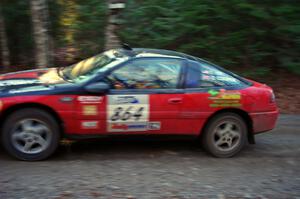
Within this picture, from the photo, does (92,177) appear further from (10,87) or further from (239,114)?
(239,114)

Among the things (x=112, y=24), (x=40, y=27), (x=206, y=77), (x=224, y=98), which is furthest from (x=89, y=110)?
(x=40, y=27)

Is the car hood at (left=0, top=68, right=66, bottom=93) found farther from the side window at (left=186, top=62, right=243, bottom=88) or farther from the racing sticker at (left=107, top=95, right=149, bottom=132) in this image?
the side window at (left=186, top=62, right=243, bottom=88)

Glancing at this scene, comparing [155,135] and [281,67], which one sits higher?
[281,67]

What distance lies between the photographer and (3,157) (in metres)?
5.96

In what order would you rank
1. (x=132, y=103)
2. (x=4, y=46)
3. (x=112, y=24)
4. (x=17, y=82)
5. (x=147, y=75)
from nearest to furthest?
(x=132, y=103)
(x=17, y=82)
(x=147, y=75)
(x=112, y=24)
(x=4, y=46)

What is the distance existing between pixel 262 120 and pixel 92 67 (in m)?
2.66

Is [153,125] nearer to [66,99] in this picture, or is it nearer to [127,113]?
[127,113]

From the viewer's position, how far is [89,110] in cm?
592

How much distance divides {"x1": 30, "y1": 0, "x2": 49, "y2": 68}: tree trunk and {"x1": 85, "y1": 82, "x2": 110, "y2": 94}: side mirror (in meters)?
4.65

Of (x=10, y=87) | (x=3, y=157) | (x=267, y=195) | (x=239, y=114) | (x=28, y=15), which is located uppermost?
(x=28, y=15)

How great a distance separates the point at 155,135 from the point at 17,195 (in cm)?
220

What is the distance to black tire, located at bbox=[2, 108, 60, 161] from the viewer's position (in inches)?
226

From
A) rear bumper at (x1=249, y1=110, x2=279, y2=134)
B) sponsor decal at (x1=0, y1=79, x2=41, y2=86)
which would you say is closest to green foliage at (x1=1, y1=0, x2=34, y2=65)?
sponsor decal at (x1=0, y1=79, x2=41, y2=86)

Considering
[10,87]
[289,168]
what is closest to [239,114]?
[289,168]
